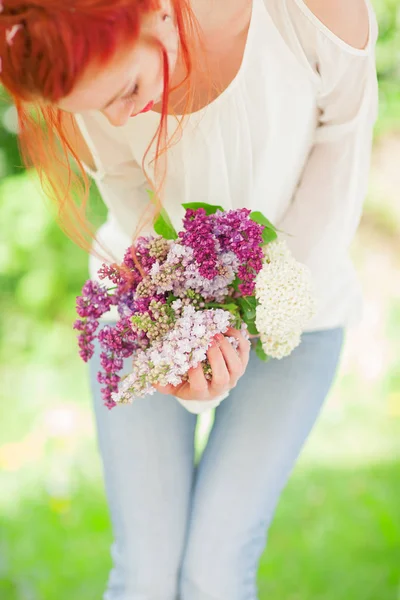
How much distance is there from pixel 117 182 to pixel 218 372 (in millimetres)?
570

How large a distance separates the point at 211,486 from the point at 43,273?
7.39 ft

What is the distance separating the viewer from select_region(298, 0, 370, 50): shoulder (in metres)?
1.40

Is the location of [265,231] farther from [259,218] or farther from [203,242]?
[203,242]

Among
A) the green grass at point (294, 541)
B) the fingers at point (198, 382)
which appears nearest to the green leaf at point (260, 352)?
the fingers at point (198, 382)

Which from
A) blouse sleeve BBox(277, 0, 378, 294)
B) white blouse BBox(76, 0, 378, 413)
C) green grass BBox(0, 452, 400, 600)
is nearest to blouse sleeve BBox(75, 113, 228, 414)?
white blouse BBox(76, 0, 378, 413)

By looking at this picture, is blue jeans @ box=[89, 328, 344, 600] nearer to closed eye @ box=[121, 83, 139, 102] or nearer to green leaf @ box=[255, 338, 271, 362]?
green leaf @ box=[255, 338, 271, 362]

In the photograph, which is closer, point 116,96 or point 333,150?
point 116,96

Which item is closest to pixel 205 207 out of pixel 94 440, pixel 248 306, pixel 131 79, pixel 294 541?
pixel 248 306

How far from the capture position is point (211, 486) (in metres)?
1.70

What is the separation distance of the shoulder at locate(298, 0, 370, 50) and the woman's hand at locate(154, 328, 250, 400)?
582 millimetres

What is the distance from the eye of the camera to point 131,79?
125cm

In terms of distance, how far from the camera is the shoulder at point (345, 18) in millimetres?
1396

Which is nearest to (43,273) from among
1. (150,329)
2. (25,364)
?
(25,364)

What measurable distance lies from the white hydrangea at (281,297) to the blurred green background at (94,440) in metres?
1.32
